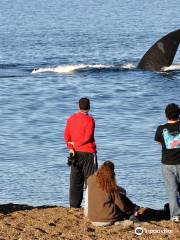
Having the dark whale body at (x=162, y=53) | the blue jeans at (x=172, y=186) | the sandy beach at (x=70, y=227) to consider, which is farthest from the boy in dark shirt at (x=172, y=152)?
the dark whale body at (x=162, y=53)

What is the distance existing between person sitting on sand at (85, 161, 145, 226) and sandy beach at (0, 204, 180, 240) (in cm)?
14

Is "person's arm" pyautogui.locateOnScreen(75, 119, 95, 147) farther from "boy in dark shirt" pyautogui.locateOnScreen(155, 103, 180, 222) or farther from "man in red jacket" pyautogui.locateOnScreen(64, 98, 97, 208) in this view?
"boy in dark shirt" pyautogui.locateOnScreen(155, 103, 180, 222)

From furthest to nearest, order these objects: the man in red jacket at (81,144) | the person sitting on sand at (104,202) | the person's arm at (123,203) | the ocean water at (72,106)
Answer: the ocean water at (72,106)
the man in red jacket at (81,144)
the person's arm at (123,203)
the person sitting on sand at (104,202)

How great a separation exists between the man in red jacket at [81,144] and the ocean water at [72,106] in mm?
2544

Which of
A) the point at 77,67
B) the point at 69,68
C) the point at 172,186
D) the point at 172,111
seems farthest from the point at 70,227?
the point at 69,68

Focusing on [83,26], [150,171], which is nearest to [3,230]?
[150,171]

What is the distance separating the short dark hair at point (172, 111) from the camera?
15.2 metres

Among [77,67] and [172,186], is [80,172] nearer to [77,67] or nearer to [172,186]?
[172,186]

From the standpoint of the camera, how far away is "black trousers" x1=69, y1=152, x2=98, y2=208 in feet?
55.3

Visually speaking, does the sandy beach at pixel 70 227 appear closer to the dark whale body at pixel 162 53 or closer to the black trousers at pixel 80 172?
the black trousers at pixel 80 172

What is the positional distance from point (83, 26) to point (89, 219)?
6798 centimetres

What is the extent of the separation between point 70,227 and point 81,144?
2.00 m

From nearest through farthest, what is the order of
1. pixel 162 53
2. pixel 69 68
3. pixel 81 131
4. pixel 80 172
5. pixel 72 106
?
pixel 81 131 → pixel 80 172 → pixel 72 106 → pixel 162 53 → pixel 69 68

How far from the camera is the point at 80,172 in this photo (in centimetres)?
1705
